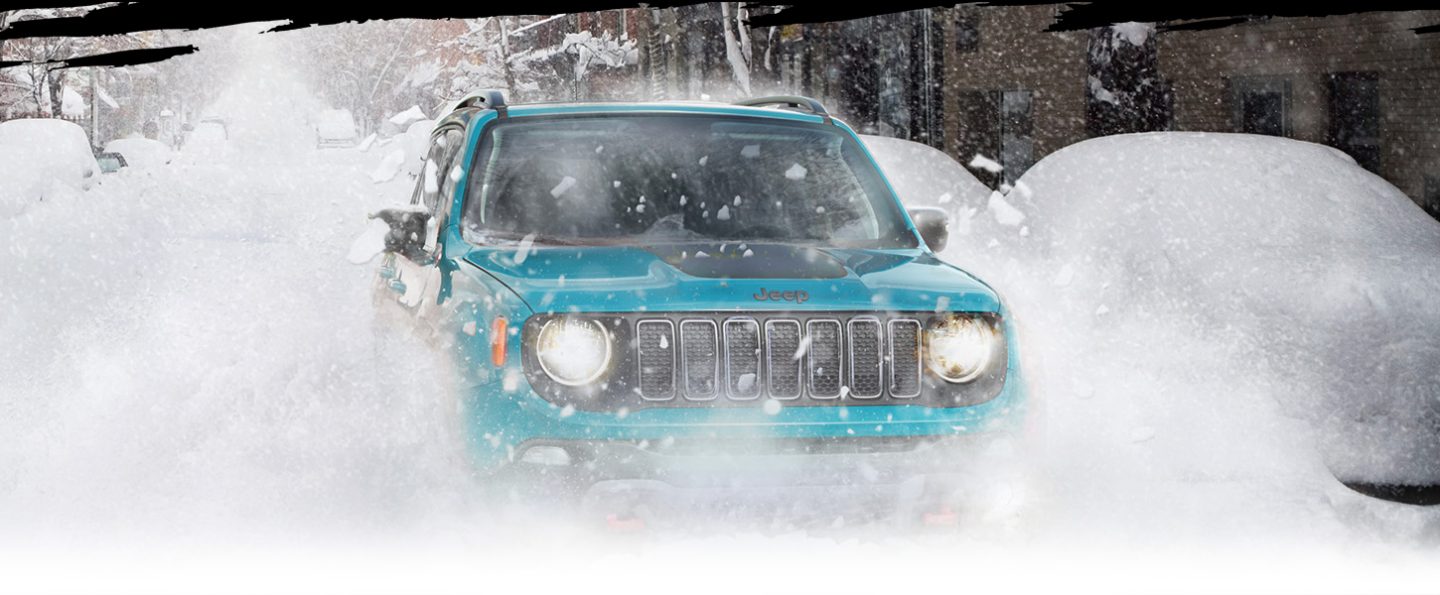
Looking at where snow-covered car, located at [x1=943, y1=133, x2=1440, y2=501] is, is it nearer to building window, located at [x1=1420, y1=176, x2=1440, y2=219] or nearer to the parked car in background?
building window, located at [x1=1420, y1=176, x2=1440, y2=219]

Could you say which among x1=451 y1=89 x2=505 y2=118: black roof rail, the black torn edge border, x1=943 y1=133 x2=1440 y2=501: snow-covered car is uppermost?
the black torn edge border

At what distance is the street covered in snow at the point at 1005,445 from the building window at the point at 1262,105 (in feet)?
26.3

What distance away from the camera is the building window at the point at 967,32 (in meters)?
23.5

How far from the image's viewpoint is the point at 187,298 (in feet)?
30.8

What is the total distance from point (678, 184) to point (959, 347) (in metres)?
1.58

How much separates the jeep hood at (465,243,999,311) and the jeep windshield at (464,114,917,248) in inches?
15.1

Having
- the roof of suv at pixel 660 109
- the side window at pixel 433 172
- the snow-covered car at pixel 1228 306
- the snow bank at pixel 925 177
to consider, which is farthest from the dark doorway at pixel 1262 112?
the side window at pixel 433 172

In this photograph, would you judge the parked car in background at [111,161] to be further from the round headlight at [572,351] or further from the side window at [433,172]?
the round headlight at [572,351]

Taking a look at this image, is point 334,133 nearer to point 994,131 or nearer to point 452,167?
point 994,131

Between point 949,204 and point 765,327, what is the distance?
689 centimetres

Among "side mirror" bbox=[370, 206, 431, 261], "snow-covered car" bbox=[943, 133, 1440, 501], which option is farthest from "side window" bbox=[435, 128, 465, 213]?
"snow-covered car" bbox=[943, 133, 1440, 501]

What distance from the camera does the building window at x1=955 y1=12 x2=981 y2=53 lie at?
23.5m

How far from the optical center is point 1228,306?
7797 millimetres

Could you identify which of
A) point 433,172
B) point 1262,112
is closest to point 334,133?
point 1262,112
